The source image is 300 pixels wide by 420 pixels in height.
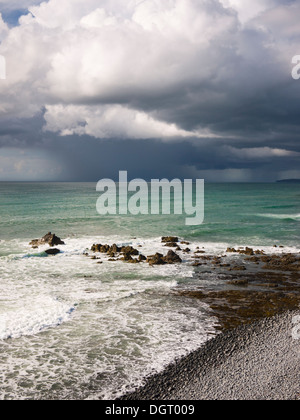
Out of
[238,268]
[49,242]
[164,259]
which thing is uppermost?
[49,242]

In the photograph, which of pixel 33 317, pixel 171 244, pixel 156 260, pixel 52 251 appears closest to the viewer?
pixel 33 317

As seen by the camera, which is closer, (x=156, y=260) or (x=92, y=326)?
(x=92, y=326)

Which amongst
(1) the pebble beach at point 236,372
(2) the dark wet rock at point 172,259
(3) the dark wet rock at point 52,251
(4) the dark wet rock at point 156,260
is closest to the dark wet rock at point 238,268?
(2) the dark wet rock at point 172,259

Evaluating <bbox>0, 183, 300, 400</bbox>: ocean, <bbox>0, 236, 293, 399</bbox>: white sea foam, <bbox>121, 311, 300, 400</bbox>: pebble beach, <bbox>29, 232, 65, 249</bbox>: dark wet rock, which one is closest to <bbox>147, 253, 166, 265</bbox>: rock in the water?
<bbox>0, 183, 300, 400</bbox>: ocean

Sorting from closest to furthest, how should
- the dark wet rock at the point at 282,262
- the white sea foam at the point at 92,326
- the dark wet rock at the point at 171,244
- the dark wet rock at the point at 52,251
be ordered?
the white sea foam at the point at 92,326
the dark wet rock at the point at 282,262
the dark wet rock at the point at 52,251
the dark wet rock at the point at 171,244

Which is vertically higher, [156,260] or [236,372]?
[156,260]

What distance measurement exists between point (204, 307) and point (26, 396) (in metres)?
9.68

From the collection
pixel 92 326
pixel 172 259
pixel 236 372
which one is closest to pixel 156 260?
pixel 172 259

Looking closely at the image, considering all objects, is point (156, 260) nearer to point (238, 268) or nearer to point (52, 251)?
point (238, 268)

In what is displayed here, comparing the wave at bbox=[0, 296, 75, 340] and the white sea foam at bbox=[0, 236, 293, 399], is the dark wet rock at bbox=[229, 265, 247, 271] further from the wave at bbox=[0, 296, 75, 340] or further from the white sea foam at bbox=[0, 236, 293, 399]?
the wave at bbox=[0, 296, 75, 340]

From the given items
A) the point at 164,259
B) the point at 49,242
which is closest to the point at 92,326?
the point at 164,259

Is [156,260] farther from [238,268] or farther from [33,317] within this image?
[33,317]

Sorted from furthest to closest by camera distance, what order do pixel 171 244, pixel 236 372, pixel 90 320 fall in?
1. pixel 171 244
2. pixel 90 320
3. pixel 236 372

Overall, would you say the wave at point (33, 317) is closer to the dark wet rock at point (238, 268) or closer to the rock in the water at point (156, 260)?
the rock in the water at point (156, 260)
